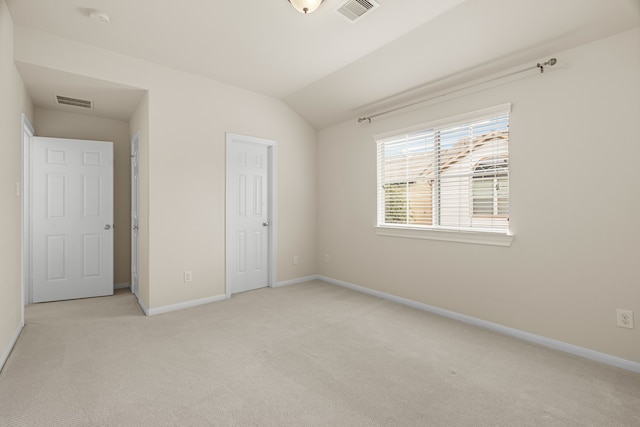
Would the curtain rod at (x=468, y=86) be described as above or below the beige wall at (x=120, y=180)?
above

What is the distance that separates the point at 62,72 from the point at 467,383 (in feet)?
14.1

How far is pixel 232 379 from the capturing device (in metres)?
2.13

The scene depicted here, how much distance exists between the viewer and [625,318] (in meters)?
2.29

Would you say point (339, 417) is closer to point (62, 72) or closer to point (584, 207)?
point (584, 207)

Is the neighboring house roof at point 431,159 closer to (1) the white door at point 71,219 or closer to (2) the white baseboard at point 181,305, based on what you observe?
(2) the white baseboard at point 181,305

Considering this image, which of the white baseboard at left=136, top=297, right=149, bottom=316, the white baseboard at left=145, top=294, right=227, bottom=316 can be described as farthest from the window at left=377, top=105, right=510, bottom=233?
the white baseboard at left=136, top=297, right=149, bottom=316

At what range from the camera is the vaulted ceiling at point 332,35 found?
2.40 m

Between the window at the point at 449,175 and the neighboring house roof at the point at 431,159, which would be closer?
the window at the point at 449,175

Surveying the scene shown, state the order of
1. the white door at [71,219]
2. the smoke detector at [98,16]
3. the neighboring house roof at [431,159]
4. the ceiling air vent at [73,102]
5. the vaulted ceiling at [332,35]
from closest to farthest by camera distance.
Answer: the vaulted ceiling at [332,35]
the smoke detector at [98,16]
the neighboring house roof at [431,159]
the ceiling air vent at [73,102]
the white door at [71,219]

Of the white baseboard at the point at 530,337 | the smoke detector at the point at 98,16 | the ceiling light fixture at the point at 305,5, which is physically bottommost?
the white baseboard at the point at 530,337

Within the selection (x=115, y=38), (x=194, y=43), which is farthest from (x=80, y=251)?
(x=194, y=43)

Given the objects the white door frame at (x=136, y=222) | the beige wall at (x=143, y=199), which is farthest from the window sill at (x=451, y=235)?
the white door frame at (x=136, y=222)

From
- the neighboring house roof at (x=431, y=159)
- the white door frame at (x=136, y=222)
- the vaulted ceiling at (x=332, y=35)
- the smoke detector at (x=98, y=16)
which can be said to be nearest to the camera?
the vaulted ceiling at (x=332, y=35)

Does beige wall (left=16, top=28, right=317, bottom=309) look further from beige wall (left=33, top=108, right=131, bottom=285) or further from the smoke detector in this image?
beige wall (left=33, top=108, right=131, bottom=285)
